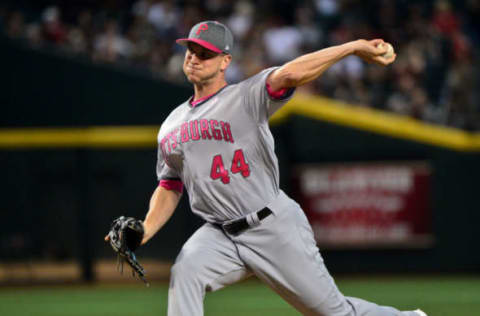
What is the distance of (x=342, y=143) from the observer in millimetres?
8102

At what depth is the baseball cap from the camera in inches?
138

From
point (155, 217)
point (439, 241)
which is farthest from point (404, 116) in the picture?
point (155, 217)

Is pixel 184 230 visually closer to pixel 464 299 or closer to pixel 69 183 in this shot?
pixel 69 183

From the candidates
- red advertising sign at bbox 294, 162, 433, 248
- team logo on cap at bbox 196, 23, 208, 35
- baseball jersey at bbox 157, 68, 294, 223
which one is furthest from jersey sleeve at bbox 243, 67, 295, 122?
red advertising sign at bbox 294, 162, 433, 248

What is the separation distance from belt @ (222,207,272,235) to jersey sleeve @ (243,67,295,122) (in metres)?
0.43

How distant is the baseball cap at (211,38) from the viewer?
3509 millimetres

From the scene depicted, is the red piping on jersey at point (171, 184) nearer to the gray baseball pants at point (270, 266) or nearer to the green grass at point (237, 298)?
the gray baseball pants at point (270, 266)

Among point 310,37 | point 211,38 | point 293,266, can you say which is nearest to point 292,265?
point 293,266

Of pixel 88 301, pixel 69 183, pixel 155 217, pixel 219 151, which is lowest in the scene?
pixel 88 301

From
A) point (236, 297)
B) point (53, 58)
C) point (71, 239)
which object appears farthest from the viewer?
point (53, 58)

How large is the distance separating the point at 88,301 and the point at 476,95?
17.6 feet

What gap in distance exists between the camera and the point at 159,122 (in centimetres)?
944

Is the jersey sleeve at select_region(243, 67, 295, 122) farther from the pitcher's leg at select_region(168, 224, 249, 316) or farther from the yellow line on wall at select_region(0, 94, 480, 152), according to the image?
the yellow line on wall at select_region(0, 94, 480, 152)

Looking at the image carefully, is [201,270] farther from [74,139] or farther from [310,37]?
[310,37]
